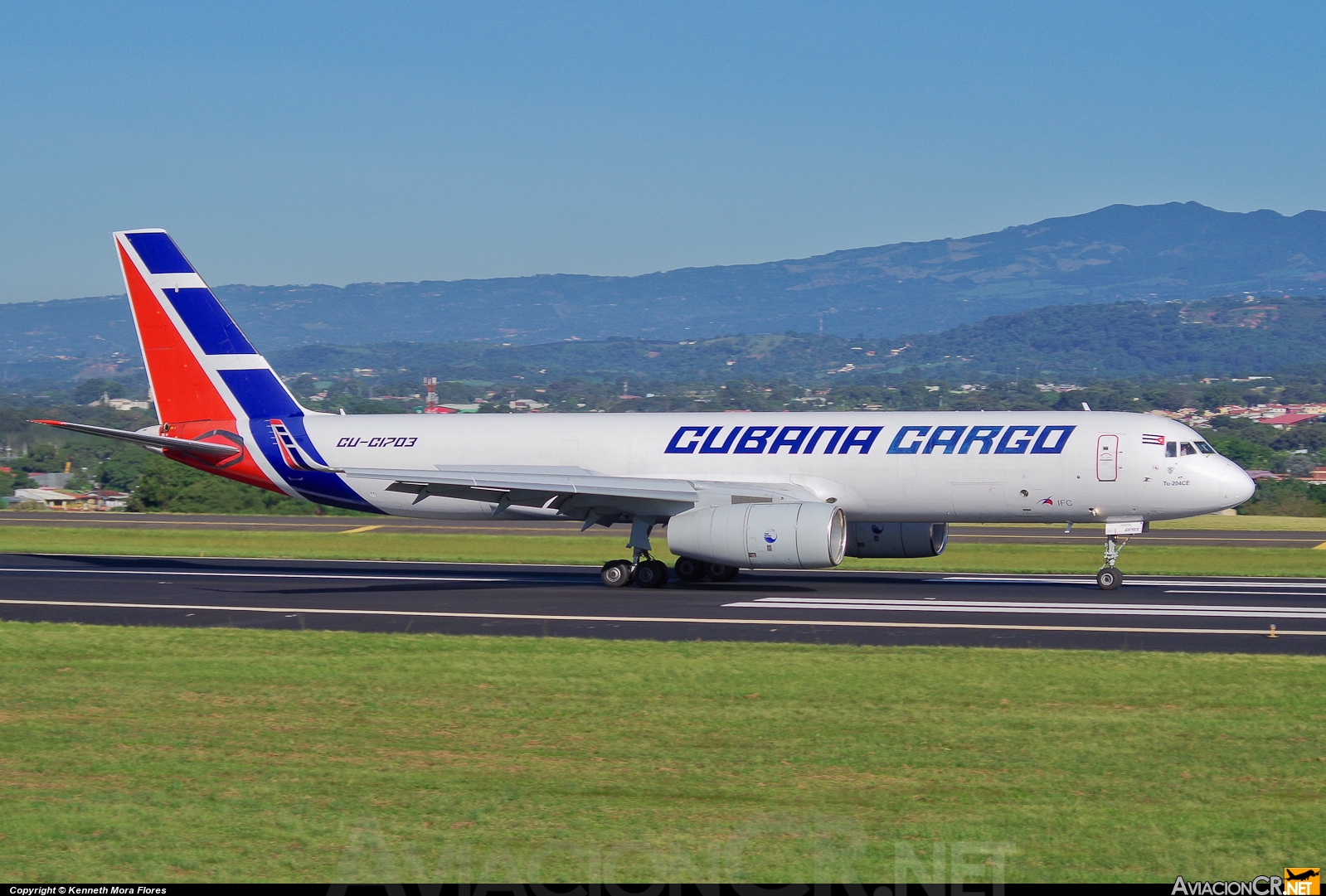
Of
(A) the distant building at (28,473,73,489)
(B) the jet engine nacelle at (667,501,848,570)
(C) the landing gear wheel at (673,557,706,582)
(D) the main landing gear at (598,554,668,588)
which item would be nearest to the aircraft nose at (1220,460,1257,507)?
(B) the jet engine nacelle at (667,501,848,570)

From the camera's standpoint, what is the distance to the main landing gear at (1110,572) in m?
27.8

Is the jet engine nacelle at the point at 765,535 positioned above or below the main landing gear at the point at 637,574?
above

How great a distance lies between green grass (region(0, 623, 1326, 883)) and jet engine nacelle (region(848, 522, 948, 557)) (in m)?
11.2

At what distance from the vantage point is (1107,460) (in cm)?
2755

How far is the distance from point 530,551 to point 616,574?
11.6m

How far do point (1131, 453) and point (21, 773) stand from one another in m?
22.3

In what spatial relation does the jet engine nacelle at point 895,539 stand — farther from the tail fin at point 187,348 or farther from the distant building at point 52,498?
the distant building at point 52,498

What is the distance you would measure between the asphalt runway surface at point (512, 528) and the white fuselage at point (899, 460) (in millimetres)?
11865

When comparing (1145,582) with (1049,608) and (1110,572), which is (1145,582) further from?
(1049,608)

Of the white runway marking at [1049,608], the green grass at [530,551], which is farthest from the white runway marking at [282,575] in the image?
the white runway marking at [1049,608]

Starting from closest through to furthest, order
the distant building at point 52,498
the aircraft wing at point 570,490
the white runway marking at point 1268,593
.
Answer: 1. the white runway marking at point 1268,593
2. the aircraft wing at point 570,490
3. the distant building at point 52,498

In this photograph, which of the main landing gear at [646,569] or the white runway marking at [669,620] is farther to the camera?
the main landing gear at [646,569]

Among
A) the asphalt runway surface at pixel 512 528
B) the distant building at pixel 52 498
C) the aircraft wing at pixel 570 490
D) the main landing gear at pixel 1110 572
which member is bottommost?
the distant building at pixel 52 498

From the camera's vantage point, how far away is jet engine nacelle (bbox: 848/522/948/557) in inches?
1171
